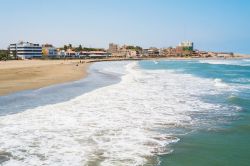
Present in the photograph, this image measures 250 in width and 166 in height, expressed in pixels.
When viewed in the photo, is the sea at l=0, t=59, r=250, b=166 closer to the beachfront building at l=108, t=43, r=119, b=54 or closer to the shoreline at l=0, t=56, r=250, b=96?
the shoreline at l=0, t=56, r=250, b=96

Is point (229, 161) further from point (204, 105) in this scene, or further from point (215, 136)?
point (204, 105)

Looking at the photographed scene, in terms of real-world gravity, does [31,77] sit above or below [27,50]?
below

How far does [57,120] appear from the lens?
13.7 m

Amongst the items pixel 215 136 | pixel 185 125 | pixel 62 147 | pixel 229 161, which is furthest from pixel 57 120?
pixel 229 161

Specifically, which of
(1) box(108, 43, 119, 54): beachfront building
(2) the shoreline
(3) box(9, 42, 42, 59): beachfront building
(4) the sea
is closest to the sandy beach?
(2) the shoreline

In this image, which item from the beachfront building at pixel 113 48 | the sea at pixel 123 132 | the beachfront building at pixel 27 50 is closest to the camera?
the sea at pixel 123 132

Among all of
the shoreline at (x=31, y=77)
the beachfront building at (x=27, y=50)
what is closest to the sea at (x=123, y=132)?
the shoreline at (x=31, y=77)

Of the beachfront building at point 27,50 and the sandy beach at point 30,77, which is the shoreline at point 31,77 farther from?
the beachfront building at point 27,50

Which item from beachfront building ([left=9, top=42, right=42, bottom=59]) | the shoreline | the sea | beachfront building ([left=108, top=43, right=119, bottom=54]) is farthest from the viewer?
beachfront building ([left=108, top=43, right=119, bottom=54])

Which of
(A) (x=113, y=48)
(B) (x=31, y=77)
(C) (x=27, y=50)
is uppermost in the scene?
(A) (x=113, y=48)

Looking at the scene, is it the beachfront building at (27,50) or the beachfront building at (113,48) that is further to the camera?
the beachfront building at (113,48)

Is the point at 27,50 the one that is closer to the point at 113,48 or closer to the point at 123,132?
the point at 113,48

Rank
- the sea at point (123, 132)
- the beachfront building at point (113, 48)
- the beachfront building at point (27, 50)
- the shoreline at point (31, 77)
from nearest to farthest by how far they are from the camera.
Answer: the sea at point (123, 132) < the shoreline at point (31, 77) < the beachfront building at point (27, 50) < the beachfront building at point (113, 48)

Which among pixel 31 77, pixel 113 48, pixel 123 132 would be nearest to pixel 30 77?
pixel 31 77
